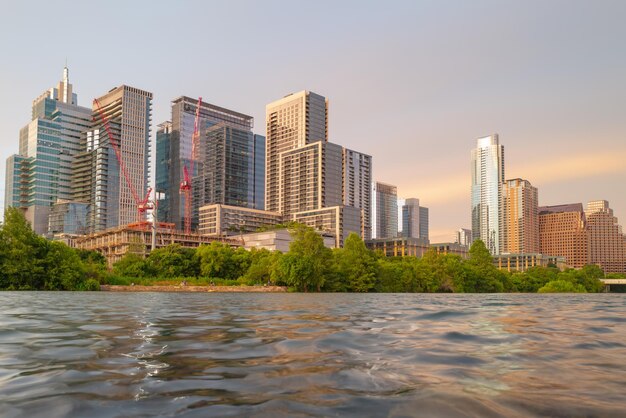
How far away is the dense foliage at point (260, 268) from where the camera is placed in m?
77.4

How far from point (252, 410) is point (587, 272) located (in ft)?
624

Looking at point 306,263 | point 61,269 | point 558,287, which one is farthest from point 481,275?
point 61,269

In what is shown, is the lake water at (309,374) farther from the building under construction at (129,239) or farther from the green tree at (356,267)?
the building under construction at (129,239)

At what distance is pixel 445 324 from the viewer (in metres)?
18.0

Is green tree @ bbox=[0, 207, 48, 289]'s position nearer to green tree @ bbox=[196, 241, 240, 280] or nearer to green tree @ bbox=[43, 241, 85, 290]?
green tree @ bbox=[43, 241, 85, 290]

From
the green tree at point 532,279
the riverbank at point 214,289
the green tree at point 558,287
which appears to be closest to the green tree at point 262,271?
the riverbank at point 214,289

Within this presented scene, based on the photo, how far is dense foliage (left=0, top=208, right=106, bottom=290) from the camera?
244 feet

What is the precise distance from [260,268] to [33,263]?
152 feet

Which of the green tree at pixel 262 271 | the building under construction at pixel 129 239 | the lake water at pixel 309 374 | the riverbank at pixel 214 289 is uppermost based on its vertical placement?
the building under construction at pixel 129 239

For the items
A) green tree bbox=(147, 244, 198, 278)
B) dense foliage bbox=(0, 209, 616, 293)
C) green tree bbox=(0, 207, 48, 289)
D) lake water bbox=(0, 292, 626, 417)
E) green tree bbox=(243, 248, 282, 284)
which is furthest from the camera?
green tree bbox=(147, 244, 198, 278)

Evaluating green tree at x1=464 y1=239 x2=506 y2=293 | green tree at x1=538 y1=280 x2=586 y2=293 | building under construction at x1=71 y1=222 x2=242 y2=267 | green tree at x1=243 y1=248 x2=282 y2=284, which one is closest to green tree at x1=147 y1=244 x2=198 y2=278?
green tree at x1=243 y1=248 x2=282 y2=284

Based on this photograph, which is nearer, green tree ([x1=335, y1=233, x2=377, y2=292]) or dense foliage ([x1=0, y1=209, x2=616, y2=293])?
dense foliage ([x1=0, y1=209, x2=616, y2=293])

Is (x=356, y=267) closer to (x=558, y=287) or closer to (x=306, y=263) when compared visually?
(x=306, y=263)

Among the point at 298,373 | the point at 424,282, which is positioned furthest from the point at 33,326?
the point at 424,282
